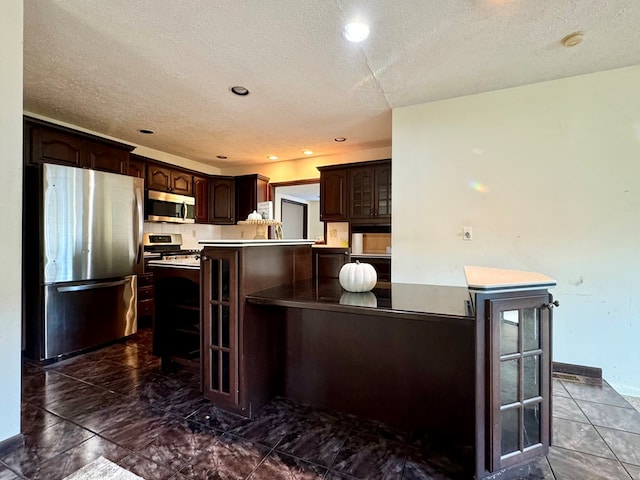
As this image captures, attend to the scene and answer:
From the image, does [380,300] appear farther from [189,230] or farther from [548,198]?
[189,230]

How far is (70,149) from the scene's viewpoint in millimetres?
3078

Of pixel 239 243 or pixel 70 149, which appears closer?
pixel 239 243

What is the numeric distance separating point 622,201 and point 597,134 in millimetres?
568

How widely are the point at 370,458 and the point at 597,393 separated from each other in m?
1.90

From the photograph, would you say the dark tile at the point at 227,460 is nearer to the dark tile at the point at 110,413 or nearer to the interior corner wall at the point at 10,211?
the dark tile at the point at 110,413

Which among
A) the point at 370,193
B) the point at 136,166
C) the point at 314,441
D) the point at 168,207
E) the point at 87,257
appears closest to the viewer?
the point at 314,441

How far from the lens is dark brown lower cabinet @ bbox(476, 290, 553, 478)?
130 centimetres

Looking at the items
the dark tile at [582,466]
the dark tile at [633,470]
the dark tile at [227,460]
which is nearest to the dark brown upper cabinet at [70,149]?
the dark tile at [227,460]

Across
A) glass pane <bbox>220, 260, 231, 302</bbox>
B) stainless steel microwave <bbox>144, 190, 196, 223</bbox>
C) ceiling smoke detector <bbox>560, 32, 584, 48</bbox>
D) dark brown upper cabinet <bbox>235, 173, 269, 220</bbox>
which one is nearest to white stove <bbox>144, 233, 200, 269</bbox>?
stainless steel microwave <bbox>144, 190, 196, 223</bbox>

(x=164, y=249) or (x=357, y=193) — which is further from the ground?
(x=357, y=193)

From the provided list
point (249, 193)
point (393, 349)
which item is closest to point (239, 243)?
point (393, 349)

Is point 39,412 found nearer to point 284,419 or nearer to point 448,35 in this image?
point 284,419

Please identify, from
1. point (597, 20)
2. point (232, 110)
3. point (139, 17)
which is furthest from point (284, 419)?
point (597, 20)

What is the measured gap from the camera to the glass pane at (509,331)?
4.35 ft
